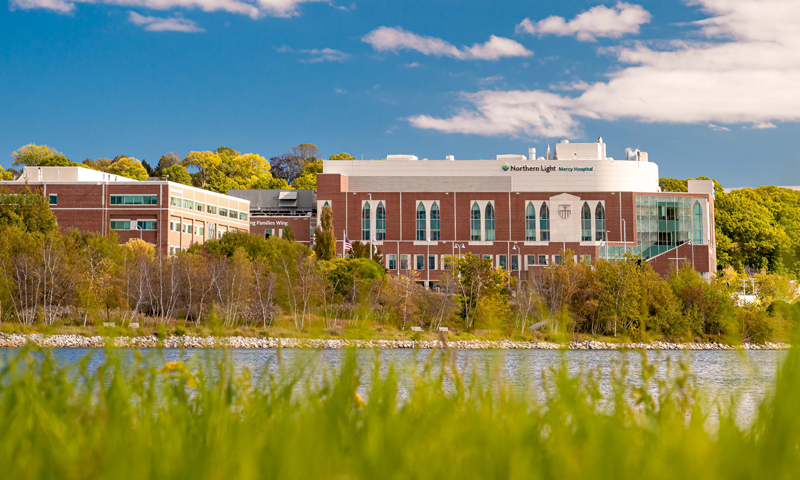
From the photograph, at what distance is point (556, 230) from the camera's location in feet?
367

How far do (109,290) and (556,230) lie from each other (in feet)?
223

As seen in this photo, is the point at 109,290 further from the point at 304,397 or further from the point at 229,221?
the point at 304,397

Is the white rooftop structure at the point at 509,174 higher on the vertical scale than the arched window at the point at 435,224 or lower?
higher

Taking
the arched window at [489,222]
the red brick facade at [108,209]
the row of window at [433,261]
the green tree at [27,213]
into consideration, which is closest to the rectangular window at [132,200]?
the red brick facade at [108,209]

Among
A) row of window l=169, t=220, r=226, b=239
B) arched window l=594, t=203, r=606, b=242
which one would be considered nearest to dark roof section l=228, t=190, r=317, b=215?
row of window l=169, t=220, r=226, b=239

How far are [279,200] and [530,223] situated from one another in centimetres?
4525

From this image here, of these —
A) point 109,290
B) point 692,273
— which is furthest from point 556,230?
point 109,290

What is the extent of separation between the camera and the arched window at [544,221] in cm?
11225

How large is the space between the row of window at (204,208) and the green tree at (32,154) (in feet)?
150

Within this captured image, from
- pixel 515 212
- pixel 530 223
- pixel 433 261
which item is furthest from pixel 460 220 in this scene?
pixel 530 223

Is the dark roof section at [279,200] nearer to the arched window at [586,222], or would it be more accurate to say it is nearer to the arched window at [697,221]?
the arched window at [586,222]

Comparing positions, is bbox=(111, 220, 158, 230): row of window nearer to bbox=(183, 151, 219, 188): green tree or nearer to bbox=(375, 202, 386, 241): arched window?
bbox=(375, 202, 386, 241): arched window

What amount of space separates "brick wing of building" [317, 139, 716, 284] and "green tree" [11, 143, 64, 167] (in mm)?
61822

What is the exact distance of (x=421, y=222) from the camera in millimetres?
113750
